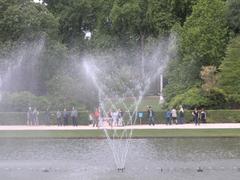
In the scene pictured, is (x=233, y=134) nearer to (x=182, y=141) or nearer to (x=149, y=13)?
(x=182, y=141)

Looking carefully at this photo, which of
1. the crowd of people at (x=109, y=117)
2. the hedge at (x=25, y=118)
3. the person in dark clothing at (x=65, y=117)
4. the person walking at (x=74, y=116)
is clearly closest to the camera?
the crowd of people at (x=109, y=117)

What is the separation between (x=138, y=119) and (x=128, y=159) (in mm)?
24559

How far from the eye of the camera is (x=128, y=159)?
24188 millimetres

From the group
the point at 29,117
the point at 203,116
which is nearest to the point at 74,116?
the point at 29,117

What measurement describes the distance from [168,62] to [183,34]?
18.7 feet

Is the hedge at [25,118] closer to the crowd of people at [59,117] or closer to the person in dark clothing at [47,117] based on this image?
the person in dark clothing at [47,117]

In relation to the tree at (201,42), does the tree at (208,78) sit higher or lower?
lower

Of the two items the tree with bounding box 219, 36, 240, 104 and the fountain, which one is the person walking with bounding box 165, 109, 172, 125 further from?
the tree with bounding box 219, 36, 240, 104

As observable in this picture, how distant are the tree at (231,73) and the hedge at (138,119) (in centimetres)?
557

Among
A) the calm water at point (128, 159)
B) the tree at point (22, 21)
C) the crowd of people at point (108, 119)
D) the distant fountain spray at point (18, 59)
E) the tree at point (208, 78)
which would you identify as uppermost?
the tree at point (22, 21)

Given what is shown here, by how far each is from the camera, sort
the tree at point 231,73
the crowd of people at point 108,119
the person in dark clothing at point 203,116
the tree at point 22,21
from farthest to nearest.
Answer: the tree at point 22,21, the tree at point 231,73, the person in dark clothing at point 203,116, the crowd of people at point 108,119

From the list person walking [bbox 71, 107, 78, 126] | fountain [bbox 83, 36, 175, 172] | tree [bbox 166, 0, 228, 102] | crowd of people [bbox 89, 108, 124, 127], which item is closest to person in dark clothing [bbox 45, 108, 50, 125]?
person walking [bbox 71, 107, 78, 126]

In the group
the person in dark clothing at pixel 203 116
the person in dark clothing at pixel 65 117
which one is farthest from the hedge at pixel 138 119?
the person in dark clothing at pixel 65 117

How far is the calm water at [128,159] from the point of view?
20000 millimetres
